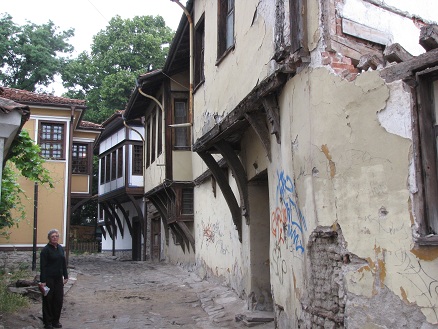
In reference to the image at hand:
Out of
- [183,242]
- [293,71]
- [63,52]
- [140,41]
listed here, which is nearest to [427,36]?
[293,71]

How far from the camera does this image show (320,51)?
545 cm

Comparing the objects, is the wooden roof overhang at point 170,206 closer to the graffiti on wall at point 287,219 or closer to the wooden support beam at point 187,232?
the wooden support beam at point 187,232

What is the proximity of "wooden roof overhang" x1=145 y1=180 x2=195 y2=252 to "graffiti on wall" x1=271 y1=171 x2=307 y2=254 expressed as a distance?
8.16m

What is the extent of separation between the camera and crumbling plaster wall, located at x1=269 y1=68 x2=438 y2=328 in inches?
167

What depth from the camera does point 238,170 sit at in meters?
8.73

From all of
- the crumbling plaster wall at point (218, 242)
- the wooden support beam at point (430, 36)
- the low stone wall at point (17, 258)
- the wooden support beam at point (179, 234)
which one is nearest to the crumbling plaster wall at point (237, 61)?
the crumbling plaster wall at point (218, 242)

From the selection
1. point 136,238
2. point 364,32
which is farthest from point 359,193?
point 136,238

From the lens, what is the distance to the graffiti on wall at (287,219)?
5773 millimetres

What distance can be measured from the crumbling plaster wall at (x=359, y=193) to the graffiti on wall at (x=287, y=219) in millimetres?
23

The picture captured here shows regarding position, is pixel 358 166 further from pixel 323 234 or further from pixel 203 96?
pixel 203 96

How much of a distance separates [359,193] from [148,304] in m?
6.81

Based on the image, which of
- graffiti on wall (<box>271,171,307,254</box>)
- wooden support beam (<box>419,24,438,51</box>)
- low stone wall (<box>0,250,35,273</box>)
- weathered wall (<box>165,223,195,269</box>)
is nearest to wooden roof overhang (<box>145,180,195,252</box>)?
weathered wall (<box>165,223,195,269</box>)

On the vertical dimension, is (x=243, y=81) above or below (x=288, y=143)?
above

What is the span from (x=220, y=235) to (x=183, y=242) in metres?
4.60
